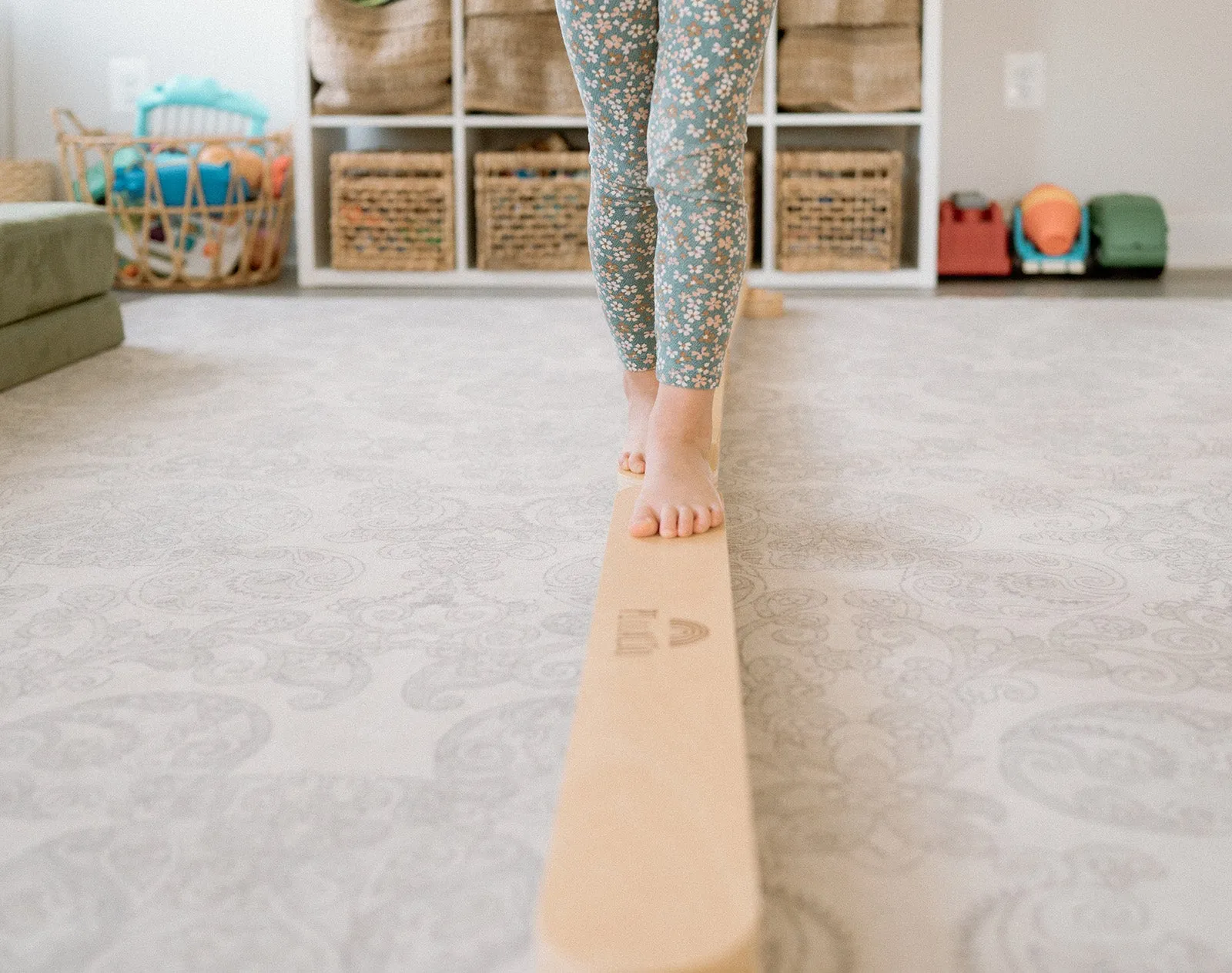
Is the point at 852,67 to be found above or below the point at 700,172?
above

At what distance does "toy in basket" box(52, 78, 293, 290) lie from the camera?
115 inches

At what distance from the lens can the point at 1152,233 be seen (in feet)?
9.96

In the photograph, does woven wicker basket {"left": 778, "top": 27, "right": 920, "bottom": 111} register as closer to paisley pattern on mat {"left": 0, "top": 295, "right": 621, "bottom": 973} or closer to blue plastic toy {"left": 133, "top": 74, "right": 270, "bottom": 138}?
blue plastic toy {"left": 133, "top": 74, "right": 270, "bottom": 138}

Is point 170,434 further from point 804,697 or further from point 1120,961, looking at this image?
point 1120,961

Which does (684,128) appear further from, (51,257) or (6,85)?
(6,85)

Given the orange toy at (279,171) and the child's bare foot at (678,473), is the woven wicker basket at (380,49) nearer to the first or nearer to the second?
the orange toy at (279,171)

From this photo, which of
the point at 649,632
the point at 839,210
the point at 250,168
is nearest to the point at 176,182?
the point at 250,168

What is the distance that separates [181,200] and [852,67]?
5.17 feet

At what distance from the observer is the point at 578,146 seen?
125 inches

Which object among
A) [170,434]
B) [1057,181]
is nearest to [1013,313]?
[1057,181]

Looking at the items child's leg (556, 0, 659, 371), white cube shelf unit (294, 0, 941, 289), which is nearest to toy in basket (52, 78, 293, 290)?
white cube shelf unit (294, 0, 941, 289)

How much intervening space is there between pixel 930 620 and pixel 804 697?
0.17m

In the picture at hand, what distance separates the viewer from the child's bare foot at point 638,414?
3.91 feet

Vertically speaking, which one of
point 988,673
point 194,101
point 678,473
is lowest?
point 988,673
